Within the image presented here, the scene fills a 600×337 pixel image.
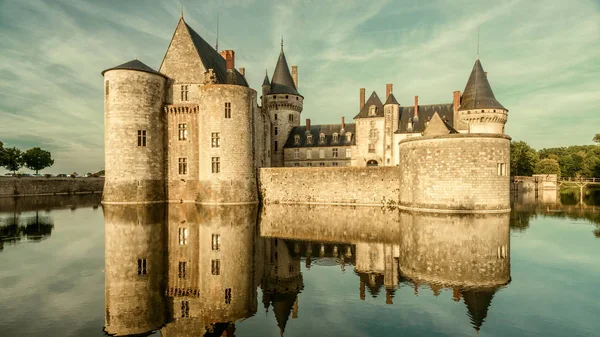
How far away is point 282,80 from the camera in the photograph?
43.4m

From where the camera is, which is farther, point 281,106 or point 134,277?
point 281,106

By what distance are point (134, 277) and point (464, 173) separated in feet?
59.3

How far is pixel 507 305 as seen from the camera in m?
7.77

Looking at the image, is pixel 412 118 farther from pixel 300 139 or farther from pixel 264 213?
pixel 264 213

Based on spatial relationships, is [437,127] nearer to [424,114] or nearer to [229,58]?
[424,114]

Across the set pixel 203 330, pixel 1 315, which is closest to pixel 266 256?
pixel 203 330

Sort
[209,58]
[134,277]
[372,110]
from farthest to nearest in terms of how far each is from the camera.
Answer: [372,110] → [209,58] → [134,277]

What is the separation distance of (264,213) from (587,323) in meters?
17.4

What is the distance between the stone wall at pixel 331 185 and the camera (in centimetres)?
2566

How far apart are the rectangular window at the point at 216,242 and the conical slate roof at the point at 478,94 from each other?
101ft

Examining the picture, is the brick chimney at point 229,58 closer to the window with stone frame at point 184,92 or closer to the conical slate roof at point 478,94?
the window with stone frame at point 184,92

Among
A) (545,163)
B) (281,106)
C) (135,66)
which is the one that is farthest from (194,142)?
(545,163)

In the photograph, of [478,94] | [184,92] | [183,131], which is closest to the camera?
[183,131]

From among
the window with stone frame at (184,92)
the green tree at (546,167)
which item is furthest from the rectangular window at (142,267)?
the green tree at (546,167)
